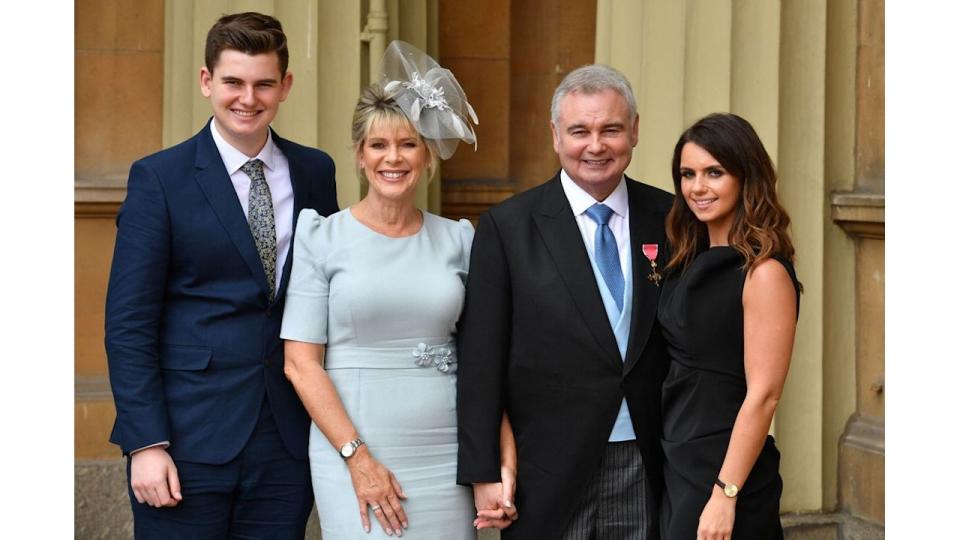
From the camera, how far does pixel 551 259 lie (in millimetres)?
3479

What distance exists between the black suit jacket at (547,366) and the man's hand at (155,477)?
773 millimetres

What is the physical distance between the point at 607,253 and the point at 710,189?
1.20ft

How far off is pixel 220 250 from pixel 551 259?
90cm

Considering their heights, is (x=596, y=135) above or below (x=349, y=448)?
above

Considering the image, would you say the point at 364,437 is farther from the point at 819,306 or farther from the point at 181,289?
the point at 819,306

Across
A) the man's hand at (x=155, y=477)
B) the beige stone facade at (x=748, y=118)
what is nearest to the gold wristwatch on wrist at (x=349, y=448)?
the man's hand at (x=155, y=477)

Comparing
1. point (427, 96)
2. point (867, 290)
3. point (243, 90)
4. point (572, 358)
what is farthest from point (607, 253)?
point (867, 290)

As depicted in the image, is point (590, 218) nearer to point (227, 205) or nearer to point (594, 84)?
point (594, 84)

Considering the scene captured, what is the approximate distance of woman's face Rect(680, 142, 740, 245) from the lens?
3.29 meters

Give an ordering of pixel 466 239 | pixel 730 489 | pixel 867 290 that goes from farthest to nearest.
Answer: pixel 867 290, pixel 466 239, pixel 730 489

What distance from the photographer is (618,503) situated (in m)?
3.46

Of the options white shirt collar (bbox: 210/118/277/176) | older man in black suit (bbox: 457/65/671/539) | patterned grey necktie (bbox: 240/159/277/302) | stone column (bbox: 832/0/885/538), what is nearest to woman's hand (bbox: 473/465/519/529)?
older man in black suit (bbox: 457/65/671/539)

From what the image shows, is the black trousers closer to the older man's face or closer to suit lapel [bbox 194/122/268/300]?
the older man's face

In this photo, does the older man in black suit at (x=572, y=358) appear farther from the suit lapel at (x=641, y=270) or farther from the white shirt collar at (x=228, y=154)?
the white shirt collar at (x=228, y=154)
